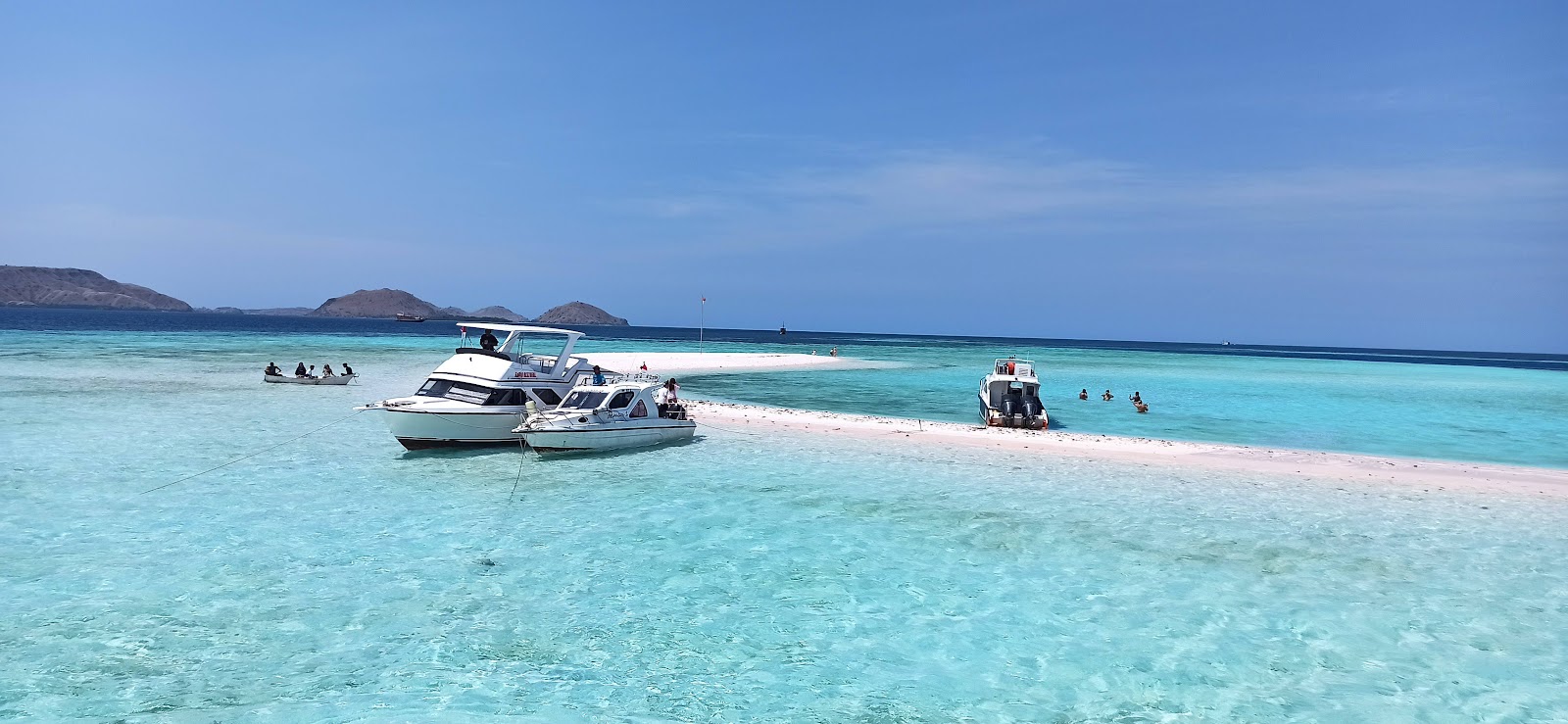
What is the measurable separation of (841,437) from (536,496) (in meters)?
14.1

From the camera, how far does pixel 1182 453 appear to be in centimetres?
2883

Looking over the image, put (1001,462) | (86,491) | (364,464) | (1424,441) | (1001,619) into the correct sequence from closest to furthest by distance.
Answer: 1. (1001,619)
2. (86,491)
3. (364,464)
4. (1001,462)
5. (1424,441)

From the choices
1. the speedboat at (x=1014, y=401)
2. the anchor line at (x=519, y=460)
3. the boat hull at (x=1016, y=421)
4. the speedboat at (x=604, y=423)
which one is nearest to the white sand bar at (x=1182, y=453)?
the boat hull at (x=1016, y=421)

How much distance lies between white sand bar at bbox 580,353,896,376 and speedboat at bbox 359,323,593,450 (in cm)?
3776

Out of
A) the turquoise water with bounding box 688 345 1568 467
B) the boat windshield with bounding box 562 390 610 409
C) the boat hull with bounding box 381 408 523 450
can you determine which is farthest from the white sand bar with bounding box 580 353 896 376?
the boat hull with bounding box 381 408 523 450

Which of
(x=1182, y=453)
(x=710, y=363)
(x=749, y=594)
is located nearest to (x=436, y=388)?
(x=749, y=594)

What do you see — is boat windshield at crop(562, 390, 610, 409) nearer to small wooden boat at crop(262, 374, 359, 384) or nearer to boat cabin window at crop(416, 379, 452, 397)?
boat cabin window at crop(416, 379, 452, 397)

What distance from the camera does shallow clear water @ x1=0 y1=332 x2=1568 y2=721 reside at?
384 inches

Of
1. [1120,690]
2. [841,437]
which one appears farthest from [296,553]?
[841,437]

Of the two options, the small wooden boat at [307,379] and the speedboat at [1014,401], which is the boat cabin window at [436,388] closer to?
the speedboat at [1014,401]

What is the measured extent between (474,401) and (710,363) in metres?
53.7

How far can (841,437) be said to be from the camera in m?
31.0

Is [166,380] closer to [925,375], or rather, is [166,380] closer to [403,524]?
[403,524]

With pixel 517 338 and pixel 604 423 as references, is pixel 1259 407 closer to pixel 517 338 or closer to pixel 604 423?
pixel 604 423
